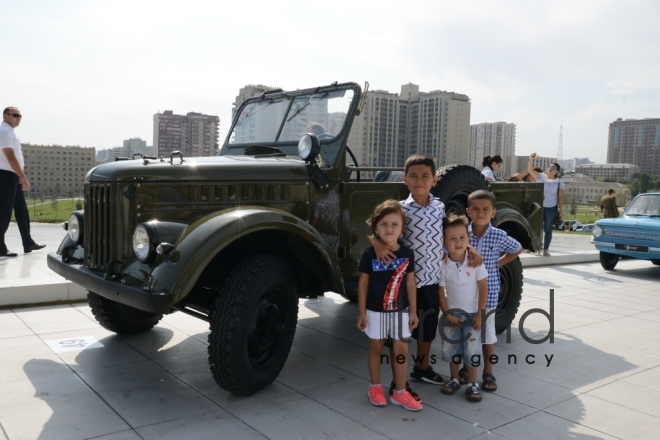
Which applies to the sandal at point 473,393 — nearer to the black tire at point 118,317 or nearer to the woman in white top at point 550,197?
the black tire at point 118,317

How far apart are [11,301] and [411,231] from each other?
3.92 metres

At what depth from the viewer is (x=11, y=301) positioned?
5.39 meters

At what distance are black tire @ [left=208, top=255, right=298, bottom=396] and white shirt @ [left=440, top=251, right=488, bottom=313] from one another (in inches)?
38.9

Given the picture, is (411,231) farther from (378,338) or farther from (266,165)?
(266,165)

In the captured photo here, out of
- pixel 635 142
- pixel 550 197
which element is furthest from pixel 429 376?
pixel 635 142

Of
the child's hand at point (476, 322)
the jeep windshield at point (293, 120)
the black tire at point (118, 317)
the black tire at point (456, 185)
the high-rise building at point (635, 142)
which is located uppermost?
the high-rise building at point (635, 142)

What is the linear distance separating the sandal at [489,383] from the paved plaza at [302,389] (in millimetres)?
59

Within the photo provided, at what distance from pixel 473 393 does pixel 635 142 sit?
63312 millimetres

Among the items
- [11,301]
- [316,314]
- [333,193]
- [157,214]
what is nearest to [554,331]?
[316,314]

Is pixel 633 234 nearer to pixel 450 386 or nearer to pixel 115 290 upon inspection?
pixel 450 386

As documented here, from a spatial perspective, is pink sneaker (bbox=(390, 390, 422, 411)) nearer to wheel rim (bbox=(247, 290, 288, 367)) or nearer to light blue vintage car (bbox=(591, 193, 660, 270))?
wheel rim (bbox=(247, 290, 288, 367))

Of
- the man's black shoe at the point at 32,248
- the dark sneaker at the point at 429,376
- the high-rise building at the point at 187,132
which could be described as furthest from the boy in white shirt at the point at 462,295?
the man's black shoe at the point at 32,248

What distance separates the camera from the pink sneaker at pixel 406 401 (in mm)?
3359

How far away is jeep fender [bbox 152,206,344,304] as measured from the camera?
124 inches
